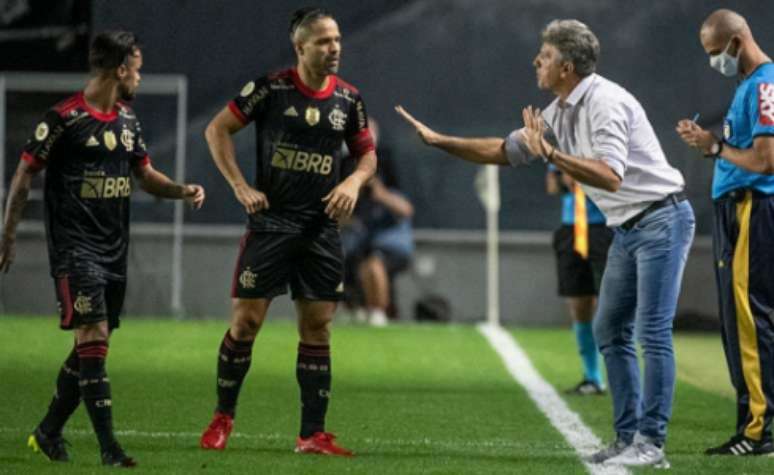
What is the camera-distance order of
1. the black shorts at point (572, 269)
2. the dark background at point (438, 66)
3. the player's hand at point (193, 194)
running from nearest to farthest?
1. the player's hand at point (193, 194)
2. the black shorts at point (572, 269)
3. the dark background at point (438, 66)

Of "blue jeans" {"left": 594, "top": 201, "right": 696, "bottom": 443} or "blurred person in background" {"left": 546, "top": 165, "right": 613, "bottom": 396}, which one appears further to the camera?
"blurred person in background" {"left": 546, "top": 165, "right": 613, "bottom": 396}

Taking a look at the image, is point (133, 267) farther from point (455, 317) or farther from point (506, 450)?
point (506, 450)

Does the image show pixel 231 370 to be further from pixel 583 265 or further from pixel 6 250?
pixel 583 265

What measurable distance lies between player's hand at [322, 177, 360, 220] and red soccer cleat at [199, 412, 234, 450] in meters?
1.15

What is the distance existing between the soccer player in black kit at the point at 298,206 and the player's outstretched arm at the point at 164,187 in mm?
191

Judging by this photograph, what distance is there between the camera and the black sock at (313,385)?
7.92 m

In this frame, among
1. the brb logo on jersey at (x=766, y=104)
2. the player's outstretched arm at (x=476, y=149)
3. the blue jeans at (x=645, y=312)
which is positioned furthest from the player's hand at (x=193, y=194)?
the brb logo on jersey at (x=766, y=104)

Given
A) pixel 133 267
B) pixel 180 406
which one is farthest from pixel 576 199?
pixel 133 267

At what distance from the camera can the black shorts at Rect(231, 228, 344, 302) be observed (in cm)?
791

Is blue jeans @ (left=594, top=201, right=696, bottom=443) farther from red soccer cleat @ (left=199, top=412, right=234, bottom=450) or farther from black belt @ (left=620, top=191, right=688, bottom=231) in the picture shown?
red soccer cleat @ (left=199, top=412, right=234, bottom=450)

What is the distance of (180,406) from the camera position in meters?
9.80

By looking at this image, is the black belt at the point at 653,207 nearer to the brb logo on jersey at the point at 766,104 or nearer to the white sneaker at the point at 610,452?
the brb logo on jersey at the point at 766,104

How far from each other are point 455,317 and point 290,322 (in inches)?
83.7

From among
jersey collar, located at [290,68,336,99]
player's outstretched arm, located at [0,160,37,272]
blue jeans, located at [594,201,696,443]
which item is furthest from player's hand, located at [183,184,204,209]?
blue jeans, located at [594,201,696,443]
